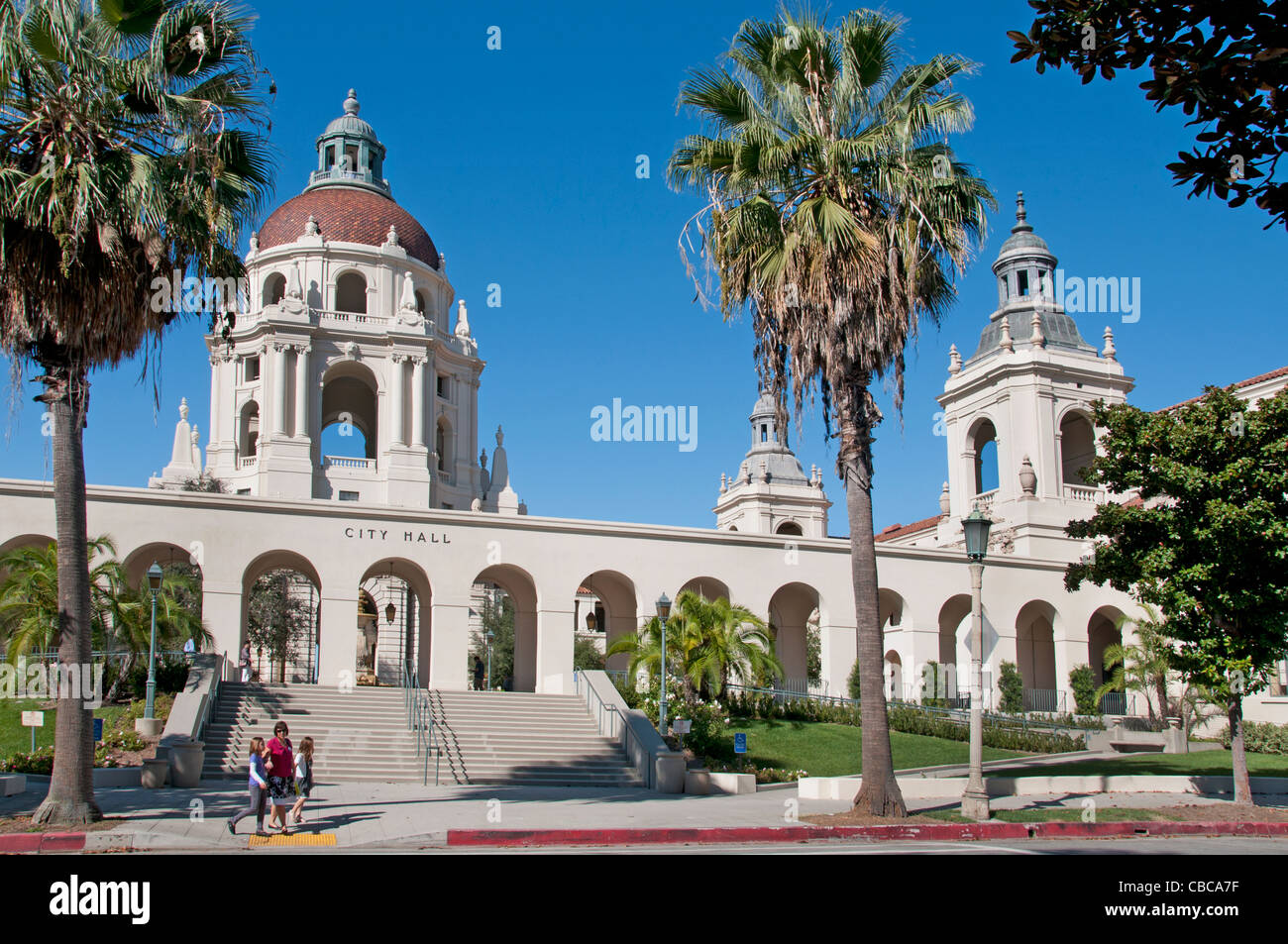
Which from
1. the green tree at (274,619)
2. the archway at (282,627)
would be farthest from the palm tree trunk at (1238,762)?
the green tree at (274,619)

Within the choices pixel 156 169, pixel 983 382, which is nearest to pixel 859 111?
pixel 156 169

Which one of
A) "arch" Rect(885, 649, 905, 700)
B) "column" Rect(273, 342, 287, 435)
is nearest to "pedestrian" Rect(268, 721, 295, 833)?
"column" Rect(273, 342, 287, 435)

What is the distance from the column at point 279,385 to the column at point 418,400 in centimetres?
572

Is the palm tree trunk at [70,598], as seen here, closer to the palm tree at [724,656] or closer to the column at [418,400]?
the palm tree at [724,656]

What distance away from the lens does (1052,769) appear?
27.1 metres

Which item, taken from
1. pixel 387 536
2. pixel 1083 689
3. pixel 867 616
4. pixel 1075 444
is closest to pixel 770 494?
pixel 1075 444

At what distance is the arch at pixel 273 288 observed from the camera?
53.1 meters

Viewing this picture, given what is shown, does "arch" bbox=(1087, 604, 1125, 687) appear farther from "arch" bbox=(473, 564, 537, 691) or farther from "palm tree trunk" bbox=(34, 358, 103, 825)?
"palm tree trunk" bbox=(34, 358, 103, 825)

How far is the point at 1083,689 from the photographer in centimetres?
3894

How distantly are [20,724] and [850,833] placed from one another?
1715 cm

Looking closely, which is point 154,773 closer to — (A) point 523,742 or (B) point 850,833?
(A) point 523,742

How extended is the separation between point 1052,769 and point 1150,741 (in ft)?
27.6

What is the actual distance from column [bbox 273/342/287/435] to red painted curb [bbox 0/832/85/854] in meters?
36.9
